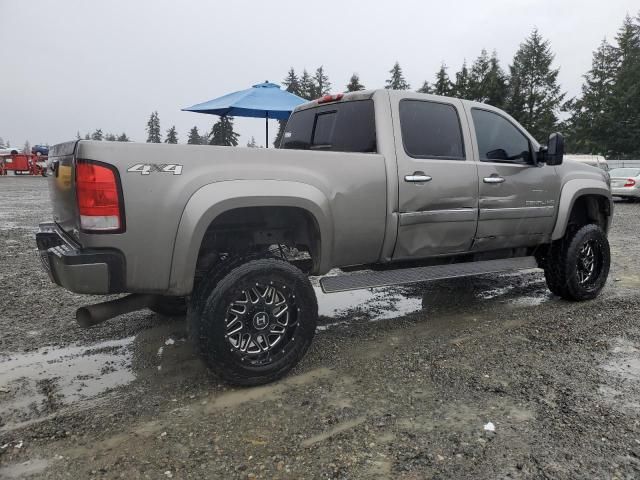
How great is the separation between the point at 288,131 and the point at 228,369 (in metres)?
2.71

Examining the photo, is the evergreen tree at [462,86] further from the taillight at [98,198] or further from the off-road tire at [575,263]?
the taillight at [98,198]

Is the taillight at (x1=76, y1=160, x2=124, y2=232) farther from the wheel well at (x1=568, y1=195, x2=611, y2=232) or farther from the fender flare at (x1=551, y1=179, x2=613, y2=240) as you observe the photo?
the wheel well at (x1=568, y1=195, x2=611, y2=232)

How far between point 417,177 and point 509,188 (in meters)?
1.20

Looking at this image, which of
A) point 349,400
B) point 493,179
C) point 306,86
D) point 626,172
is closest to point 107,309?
point 349,400

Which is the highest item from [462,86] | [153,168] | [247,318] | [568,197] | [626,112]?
[462,86]

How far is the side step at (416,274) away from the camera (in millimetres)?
3566

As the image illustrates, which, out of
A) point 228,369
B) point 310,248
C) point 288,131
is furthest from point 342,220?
point 288,131

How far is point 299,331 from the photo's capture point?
3.21 metres

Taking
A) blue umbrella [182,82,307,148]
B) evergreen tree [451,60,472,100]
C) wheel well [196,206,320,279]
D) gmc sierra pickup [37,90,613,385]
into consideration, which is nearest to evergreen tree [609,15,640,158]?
evergreen tree [451,60,472,100]

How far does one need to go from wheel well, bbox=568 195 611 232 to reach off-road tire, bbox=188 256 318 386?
11.5ft

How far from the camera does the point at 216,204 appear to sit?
283 centimetres

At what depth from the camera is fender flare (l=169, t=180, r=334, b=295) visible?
2773mm

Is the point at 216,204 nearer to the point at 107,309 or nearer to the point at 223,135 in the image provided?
the point at 107,309

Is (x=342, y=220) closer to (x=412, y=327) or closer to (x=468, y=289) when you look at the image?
(x=412, y=327)
